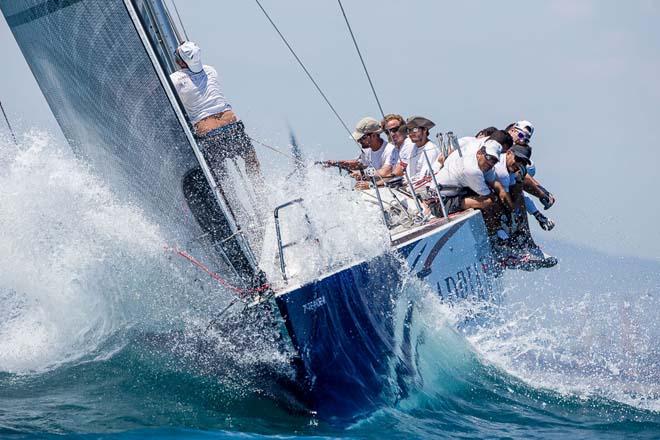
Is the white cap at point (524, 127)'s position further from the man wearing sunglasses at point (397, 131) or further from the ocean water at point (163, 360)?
the ocean water at point (163, 360)

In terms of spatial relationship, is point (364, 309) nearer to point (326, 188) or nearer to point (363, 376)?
point (363, 376)

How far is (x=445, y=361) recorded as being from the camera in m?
5.25

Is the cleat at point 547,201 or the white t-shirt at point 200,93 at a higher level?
the white t-shirt at point 200,93

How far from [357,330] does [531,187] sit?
283 centimetres

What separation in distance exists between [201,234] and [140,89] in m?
0.86

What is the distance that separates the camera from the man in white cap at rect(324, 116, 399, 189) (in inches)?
271

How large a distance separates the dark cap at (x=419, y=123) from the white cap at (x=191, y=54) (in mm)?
1891

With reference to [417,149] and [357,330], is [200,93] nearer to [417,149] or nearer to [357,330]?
[417,149]

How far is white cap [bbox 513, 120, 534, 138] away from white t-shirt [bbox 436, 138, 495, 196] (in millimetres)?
461

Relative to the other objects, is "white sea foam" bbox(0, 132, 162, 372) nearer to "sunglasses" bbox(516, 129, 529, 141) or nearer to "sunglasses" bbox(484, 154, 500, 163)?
"sunglasses" bbox(484, 154, 500, 163)

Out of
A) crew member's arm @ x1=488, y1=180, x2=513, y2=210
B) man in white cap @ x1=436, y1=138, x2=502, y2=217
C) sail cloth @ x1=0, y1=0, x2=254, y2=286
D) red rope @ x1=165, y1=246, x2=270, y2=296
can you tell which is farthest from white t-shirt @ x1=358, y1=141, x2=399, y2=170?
red rope @ x1=165, y1=246, x2=270, y2=296

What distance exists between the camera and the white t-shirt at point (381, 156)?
23.1 feet

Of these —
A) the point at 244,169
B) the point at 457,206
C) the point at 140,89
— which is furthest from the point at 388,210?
the point at 140,89

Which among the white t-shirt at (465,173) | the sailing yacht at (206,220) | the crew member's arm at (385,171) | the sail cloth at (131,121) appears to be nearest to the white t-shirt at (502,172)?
the white t-shirt at (465,173)
